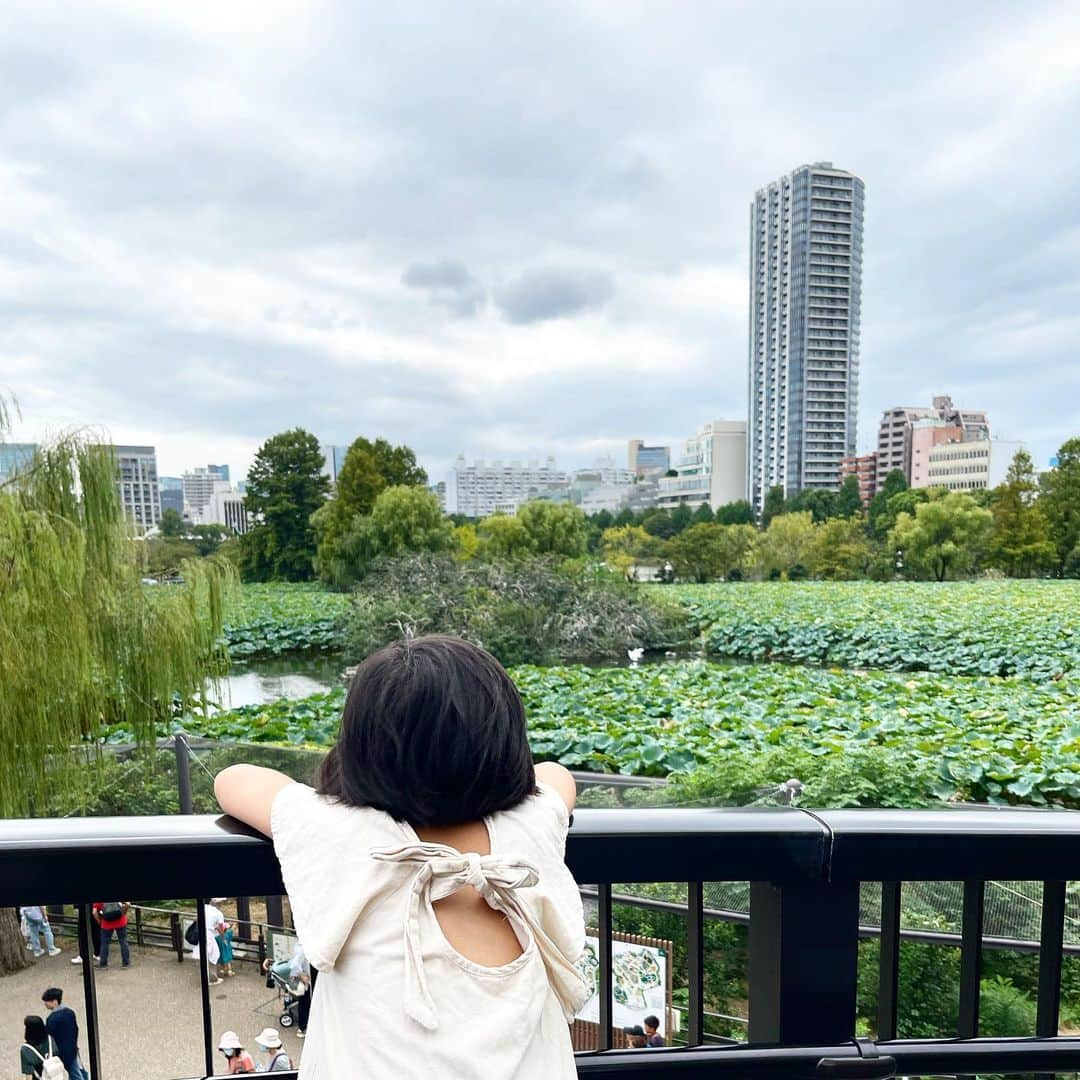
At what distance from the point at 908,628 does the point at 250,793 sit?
15.5 meters

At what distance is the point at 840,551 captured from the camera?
30.4 m

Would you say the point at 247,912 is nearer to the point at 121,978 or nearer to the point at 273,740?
the point at 121,978

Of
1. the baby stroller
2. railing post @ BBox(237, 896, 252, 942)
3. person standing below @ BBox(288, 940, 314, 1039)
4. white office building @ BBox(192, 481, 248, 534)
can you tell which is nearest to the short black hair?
person standing below @ BBox(288, 940, 314, 1039)

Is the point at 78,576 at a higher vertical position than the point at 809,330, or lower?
lower

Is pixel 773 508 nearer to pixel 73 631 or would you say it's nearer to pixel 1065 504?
pixel 1065 504

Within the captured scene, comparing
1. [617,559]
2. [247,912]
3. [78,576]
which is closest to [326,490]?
[617,559]

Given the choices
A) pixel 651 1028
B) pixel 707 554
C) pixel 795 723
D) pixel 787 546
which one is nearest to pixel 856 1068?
pixel 651 1028

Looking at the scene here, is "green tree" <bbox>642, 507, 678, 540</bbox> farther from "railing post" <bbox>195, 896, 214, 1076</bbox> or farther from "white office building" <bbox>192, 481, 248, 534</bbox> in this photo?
"railing post" <bbox>195, 896, 214, 1076</bbox>

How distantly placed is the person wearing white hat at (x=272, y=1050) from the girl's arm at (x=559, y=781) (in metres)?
0.48

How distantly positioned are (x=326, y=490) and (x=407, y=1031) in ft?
103

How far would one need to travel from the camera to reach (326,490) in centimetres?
3048

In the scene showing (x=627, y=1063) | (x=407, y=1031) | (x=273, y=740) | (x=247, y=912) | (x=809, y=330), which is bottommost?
(x=273, y=740)

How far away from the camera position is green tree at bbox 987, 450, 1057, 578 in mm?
26234

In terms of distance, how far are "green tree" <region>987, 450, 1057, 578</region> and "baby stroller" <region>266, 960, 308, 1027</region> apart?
102ft
